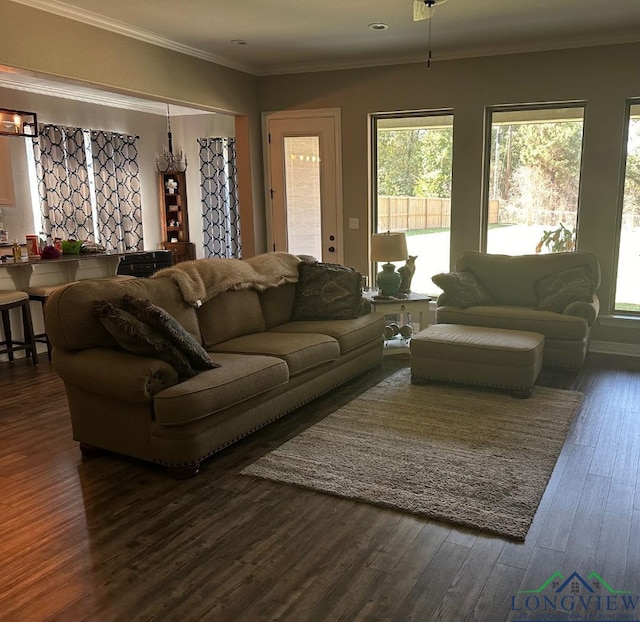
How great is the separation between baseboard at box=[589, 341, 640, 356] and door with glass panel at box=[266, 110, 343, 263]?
2.82 m

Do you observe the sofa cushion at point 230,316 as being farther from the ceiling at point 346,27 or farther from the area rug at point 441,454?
the ceiling at point 346,27

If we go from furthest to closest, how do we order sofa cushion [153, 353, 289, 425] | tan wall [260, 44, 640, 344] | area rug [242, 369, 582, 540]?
tan wall [260, 44, 640, 344], sofa cushion [153, 353, 289, 425], area rug [242, 369, 582, 540]

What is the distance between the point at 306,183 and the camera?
6.83 m

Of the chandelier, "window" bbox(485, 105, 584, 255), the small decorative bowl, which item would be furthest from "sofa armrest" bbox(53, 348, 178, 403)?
the chandelier

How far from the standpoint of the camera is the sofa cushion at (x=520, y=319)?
15.8 ft

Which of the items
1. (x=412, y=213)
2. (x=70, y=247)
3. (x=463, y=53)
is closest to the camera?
(x=463, y=53)

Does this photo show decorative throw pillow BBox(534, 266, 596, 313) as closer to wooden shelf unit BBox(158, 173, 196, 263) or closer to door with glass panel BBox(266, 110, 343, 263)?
door with glass panel BBox(266, 110, 343, 263)

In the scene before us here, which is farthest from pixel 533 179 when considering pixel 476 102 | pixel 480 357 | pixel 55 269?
pixel 55 269

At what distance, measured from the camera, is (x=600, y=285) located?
18.9 feet

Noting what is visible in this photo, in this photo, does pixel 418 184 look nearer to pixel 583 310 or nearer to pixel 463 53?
pixel 463 53

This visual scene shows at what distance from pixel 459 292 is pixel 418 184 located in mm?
1690

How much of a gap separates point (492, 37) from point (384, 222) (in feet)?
7.05

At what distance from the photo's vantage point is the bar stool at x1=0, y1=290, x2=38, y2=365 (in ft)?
17.3

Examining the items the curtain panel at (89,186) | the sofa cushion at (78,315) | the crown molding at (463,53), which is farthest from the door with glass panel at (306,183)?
the sofa cushion at (78,315)
